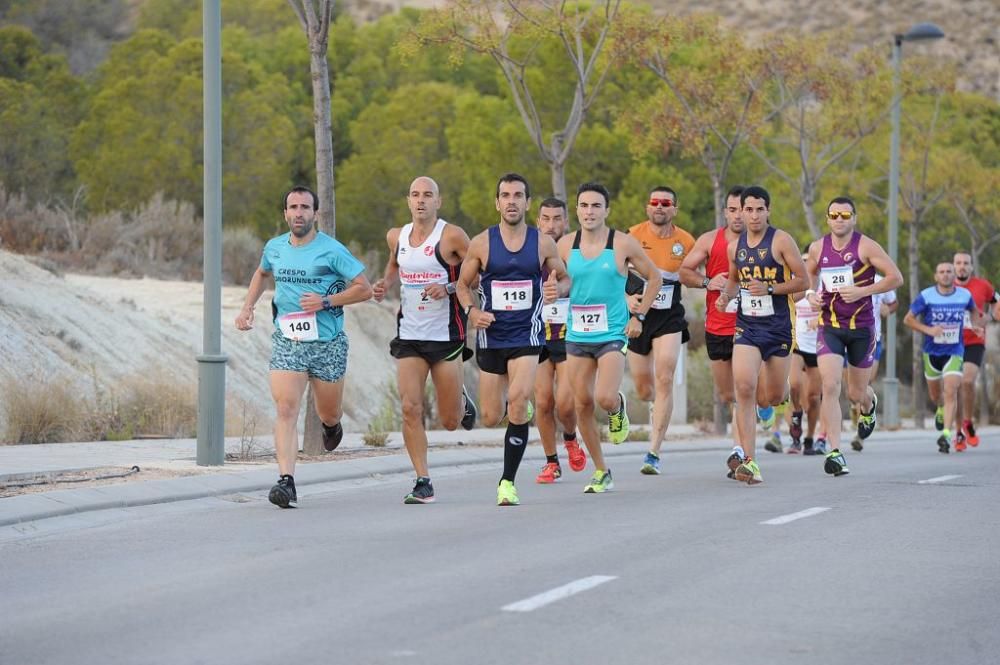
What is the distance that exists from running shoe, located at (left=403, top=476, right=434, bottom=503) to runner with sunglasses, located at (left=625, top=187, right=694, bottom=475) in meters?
3.86

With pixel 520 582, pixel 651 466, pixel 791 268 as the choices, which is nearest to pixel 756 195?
pixel 791 268

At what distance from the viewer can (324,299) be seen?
44.2ft

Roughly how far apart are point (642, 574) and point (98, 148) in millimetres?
42445

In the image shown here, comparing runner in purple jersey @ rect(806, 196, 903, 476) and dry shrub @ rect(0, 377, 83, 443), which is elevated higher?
runner in purple jersey @ rect(806, 196, 903, 476)

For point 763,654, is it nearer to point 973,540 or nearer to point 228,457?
point 973,540

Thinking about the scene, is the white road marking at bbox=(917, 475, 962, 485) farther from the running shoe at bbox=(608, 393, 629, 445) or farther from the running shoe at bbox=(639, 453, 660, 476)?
the running shoe at bbox=(608, 393, 629, 445)

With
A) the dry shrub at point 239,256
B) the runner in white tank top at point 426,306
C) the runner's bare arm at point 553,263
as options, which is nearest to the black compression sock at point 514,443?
the runner in white tank top at point 426,306

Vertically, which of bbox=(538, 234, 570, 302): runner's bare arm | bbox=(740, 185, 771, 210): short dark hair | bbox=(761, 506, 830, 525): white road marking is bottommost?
bbox=(761, 506, 830, 525): white road marking

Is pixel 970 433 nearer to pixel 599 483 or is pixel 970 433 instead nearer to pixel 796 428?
pixel 796 428

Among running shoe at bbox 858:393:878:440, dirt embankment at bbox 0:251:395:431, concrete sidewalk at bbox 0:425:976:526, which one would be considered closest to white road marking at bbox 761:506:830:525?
concrete sidewalk at bbox 0:425:976:526

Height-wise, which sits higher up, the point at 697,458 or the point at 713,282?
the point at 713,282

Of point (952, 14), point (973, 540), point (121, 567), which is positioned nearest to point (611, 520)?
point (973, 540)

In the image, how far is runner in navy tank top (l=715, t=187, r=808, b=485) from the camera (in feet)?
51.5

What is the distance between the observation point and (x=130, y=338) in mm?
27219
